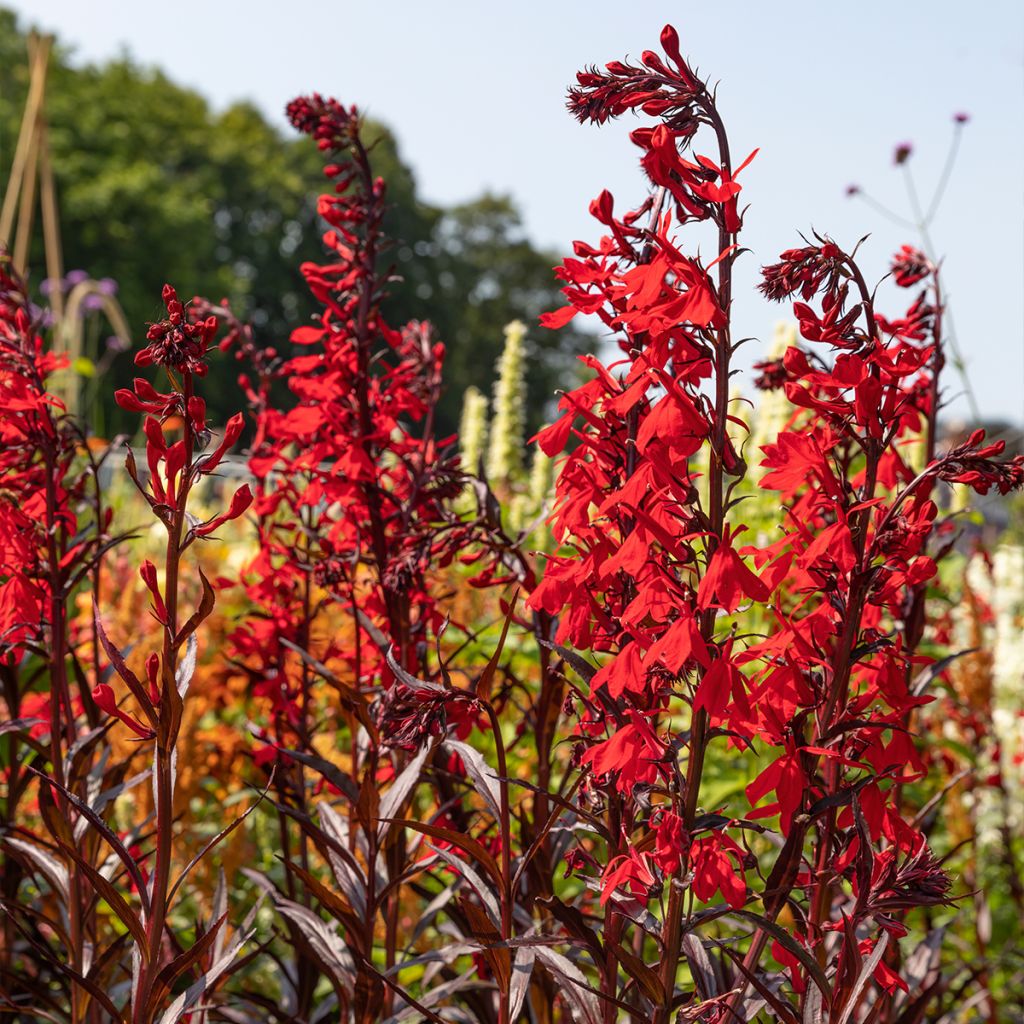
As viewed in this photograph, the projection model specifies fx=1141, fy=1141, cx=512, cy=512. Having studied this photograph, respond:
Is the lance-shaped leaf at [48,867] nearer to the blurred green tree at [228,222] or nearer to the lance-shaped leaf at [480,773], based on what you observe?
the lance-shaped leaf at [480,773]

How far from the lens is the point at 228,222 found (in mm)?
34750

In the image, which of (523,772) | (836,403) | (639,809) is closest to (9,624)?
(639,809)

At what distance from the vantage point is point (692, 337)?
1.32 metres

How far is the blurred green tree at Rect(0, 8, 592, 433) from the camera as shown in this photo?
28.4m

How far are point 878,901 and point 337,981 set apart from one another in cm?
93

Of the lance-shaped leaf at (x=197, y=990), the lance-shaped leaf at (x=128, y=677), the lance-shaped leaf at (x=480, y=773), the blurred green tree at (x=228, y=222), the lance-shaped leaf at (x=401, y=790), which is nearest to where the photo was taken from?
the lance-shaped leaf at (x=128, y=677)

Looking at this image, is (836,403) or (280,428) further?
(280,428)

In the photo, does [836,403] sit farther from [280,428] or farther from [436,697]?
[280,428]

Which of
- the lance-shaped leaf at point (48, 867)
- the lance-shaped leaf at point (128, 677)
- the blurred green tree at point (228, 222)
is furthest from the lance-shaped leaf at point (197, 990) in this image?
the blurred green tree at point (228, 222)

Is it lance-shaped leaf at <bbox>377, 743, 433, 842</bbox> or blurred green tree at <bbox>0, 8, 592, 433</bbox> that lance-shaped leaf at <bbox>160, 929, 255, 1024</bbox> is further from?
Answer: blurred green tree at <bbox>0, 8, 592, 433</bbox>

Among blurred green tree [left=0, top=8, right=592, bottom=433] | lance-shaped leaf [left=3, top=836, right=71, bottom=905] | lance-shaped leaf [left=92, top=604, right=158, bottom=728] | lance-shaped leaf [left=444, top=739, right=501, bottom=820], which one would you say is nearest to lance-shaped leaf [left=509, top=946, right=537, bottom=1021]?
lance-shaped leaf [left=444, top=739, right=501, bottom=820]

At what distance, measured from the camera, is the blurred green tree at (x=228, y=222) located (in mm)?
28391

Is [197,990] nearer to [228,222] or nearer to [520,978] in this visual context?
[520,978]

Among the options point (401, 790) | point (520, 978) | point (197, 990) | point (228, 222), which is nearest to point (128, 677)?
point (197, 990)
